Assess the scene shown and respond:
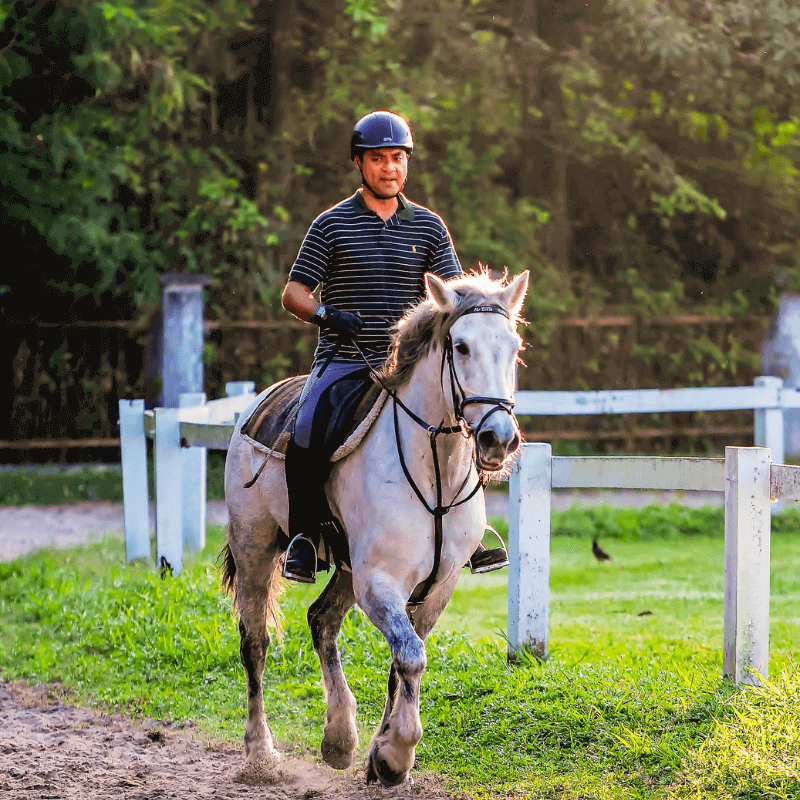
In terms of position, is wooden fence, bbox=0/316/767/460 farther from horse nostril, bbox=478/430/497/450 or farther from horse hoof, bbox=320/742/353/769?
horse nostril, bbox=478/430/497/450

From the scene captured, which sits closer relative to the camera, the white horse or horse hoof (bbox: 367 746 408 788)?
the white horse

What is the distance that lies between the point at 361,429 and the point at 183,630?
9.91 feet

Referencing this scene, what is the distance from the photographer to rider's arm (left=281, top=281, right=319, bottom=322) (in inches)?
203

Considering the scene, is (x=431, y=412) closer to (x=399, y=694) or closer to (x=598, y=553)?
(x=399, y=694)

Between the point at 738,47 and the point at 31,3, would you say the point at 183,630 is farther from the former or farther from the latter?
the point at 738,47

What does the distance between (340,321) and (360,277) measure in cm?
36

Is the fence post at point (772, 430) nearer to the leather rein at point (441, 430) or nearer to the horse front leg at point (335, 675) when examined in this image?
the horse front leg at point (335, 675)

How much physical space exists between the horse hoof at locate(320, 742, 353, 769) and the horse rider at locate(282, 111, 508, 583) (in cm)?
84

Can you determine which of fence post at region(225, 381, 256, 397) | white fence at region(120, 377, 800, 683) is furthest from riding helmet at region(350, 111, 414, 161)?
fence post at region(225, 381, 256, 397)

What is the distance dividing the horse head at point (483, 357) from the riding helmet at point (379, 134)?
93 centimetres

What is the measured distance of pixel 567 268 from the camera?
18734mm

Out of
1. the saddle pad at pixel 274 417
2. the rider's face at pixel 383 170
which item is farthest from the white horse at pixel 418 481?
the rider's face at pixel 383 170

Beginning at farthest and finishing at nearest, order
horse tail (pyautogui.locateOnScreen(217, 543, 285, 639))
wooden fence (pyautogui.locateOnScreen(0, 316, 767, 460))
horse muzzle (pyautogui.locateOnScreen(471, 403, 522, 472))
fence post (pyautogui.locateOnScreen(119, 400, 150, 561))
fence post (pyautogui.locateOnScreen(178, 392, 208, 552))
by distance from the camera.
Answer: wooden fence (pyautogui.locateOnScreen(0, 316, 767, 460)), fence post (pyautogui.locateOnScreen(178, 392, 208, 552)), fence post (pyautogui.locateOnScreen(119, 400, 150, 561)), horse tail (pyautogui.locateOnScreen(217, 543, 285, 639)), horse muzzle (pyautogui.locateOnScreen(471, 403, 522, 472))

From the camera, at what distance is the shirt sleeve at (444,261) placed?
540 centimetres
